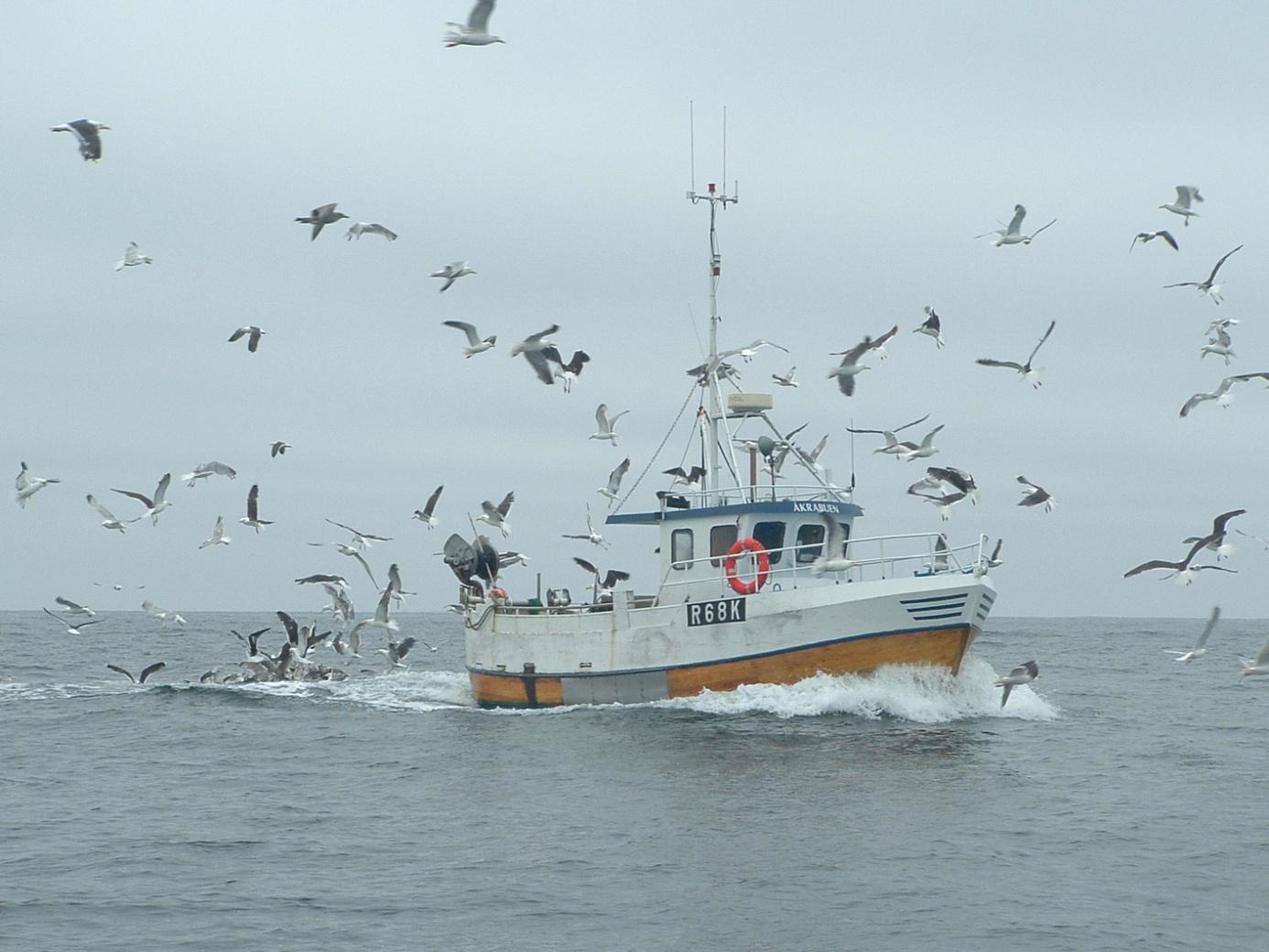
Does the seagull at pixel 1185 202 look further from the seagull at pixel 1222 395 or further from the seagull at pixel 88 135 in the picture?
the seagull at pixel 88 135

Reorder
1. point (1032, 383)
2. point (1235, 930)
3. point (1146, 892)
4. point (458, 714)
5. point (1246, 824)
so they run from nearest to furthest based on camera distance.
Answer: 1. point (1235, 930)
2. point (1146, 892)
3. point (1246, 824)
4. point (1032, 383)
5. point (458, 714)

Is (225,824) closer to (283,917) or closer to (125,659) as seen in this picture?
(283,917)

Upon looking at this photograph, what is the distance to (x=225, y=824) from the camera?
20609 millimetres

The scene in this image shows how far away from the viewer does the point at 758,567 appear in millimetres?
28406

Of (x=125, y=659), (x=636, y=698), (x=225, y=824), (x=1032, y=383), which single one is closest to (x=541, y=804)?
(x=225, y=824)

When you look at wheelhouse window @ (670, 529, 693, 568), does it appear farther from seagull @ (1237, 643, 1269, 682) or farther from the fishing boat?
seagull @ (1237, 643, 1269, 682)

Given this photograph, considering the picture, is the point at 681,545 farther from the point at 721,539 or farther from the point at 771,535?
the point at 771,535

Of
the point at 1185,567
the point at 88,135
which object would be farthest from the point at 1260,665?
the point at 88,135

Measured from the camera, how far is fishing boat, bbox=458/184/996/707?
2706 centimetres

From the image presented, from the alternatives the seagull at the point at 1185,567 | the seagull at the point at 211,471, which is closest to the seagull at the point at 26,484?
the seagull at the point at 211,471

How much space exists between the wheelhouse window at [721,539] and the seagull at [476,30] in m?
13.5

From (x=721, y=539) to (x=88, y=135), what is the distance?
1408 cm

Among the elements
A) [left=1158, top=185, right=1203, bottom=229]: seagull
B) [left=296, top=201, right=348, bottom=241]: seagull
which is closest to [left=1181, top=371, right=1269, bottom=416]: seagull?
[left=1158, top=185, right=1203, bottom=229]: seagull

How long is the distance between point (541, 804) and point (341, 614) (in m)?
9.74
